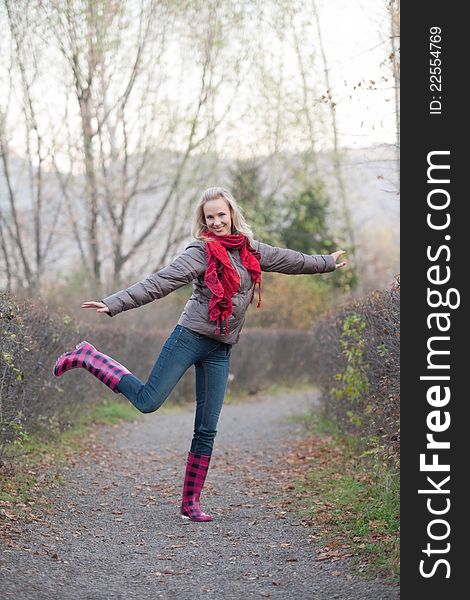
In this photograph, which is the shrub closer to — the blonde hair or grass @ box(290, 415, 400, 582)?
grass @ box(290, 415, 400, 582)

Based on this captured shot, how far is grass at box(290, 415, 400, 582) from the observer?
16.4 ft

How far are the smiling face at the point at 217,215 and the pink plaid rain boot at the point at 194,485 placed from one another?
154cm

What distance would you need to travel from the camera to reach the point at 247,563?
5195 millimetres

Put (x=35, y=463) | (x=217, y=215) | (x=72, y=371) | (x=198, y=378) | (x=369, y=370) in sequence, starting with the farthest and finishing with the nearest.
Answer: (x=72, y=371) → (x=35, y=463) → (x=369, y=370) → (x=198, y=378) → (x=217, y=215)

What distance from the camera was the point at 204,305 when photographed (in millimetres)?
5785

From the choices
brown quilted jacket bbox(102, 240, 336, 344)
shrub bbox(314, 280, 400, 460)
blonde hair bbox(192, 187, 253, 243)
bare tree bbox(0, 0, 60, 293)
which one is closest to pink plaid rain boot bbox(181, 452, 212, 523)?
brown quilted jacket bbox(102, 240, 336, 344)

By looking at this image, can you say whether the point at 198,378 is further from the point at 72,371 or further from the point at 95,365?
the point at 72,371

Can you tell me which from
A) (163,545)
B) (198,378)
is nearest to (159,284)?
(198,378)

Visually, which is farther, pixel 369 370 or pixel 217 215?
pixel 369 370

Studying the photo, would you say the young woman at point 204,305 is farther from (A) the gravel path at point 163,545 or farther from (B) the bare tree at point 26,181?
(B) the bare tree at point 26,181

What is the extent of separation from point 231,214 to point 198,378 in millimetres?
1119

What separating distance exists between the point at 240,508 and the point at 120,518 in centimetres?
93

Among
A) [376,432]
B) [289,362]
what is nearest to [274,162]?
[289,362]

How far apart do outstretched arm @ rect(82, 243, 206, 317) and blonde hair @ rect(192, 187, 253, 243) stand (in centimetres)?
18
